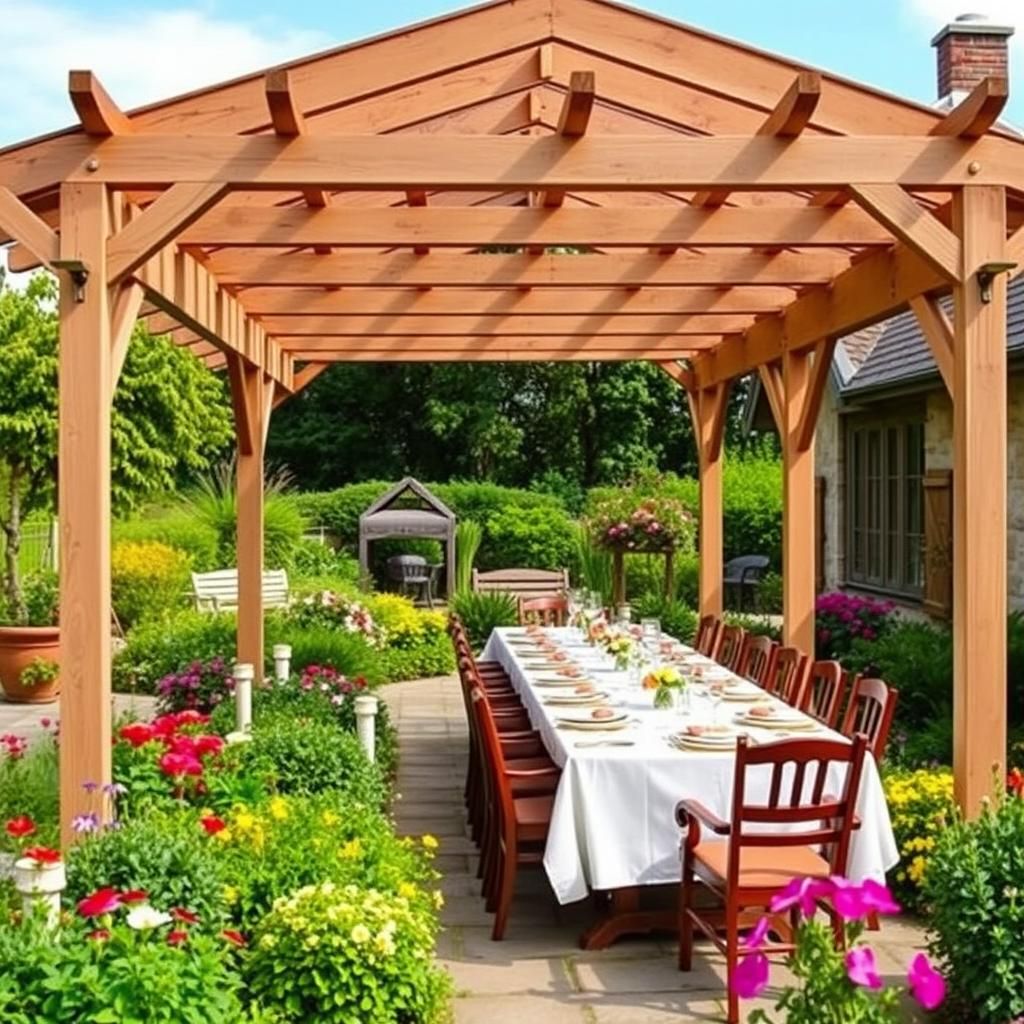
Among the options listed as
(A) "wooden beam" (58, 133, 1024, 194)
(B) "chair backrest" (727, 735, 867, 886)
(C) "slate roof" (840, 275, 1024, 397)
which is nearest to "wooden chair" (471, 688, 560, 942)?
(B) "chair backrest" (727, 735, 867, 886)

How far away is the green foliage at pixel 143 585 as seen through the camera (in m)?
14.7

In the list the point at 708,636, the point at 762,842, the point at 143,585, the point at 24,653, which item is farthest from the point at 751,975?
the point at 143,585

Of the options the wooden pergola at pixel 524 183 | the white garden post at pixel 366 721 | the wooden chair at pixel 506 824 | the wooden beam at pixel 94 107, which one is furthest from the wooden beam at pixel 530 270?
the wooden chair at pixel 506 824

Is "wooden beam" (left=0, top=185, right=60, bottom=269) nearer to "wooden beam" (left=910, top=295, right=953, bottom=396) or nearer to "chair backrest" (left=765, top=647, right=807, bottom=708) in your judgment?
"wooden beam" (left=910, top=295, right=953, bottom=396)

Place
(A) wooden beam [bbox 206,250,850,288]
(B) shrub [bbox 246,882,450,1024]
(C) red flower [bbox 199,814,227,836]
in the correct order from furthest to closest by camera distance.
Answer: (A) wooden beam [bbox 206,250,850,288] → (C) red flower [bbox 199,814,227,836] → (B) shrub [bbox 246,882,450,1024]

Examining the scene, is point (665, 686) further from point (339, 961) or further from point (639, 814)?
point (339, 961)

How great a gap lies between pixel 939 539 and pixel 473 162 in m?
6.83

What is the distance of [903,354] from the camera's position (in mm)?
12094

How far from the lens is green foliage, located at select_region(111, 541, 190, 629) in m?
14.7

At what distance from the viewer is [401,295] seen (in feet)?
27.5

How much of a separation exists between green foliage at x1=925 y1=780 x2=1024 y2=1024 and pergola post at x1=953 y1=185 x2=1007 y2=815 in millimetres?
633

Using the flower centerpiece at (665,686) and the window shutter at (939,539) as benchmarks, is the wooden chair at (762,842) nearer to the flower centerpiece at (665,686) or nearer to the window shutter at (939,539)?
the flower centerpiece at (665,686)

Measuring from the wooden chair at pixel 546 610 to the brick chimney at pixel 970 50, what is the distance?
23.9ft

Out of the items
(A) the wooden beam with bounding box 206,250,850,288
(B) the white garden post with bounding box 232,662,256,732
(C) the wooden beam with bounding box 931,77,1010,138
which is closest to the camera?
Result: (C) the wooden beam with bounding box 931,77,1010,138
